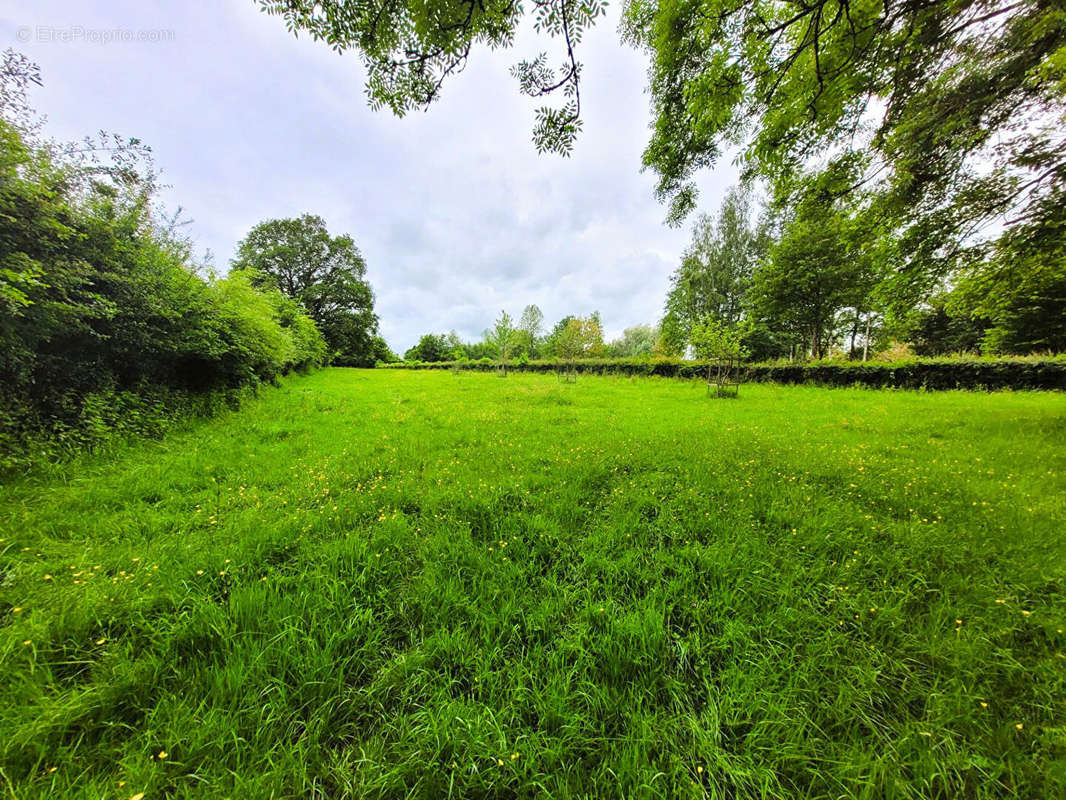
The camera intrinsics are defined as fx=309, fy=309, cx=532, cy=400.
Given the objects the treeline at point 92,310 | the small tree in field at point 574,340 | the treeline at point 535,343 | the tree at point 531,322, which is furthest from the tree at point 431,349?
the treeline at point 92,310

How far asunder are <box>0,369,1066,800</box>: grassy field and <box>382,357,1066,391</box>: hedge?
49.1 ft

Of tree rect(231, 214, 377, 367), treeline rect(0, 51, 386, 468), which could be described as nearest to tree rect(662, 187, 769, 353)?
treeline rect(0, 51, 386, 468)

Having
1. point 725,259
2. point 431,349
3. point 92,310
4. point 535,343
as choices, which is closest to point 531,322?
point 535,343

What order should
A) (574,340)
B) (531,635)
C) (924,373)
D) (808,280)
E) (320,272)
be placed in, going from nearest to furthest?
1. (531,635)
2. (924,373)
3. (808,280)
4. (320,272)
5. (574,340)

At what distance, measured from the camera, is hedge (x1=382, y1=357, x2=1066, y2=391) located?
12219 mm

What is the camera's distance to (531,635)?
2016 millimetres

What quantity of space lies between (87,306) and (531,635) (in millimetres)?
7357

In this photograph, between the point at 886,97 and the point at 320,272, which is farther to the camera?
the point at 320,272

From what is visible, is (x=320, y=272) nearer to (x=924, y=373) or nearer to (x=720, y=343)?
(x=720, y=343)

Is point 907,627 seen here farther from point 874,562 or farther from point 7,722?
point 7,722

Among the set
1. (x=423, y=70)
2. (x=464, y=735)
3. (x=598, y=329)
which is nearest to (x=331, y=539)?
(x=464, y=735)

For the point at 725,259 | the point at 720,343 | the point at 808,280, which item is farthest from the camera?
the point at 725,259

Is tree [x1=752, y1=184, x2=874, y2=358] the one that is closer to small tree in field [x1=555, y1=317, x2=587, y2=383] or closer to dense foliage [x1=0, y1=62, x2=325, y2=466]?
small tree in field [x1=555, y1=317, x2=587, y2=383]

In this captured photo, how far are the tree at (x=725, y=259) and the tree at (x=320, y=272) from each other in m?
33.9
